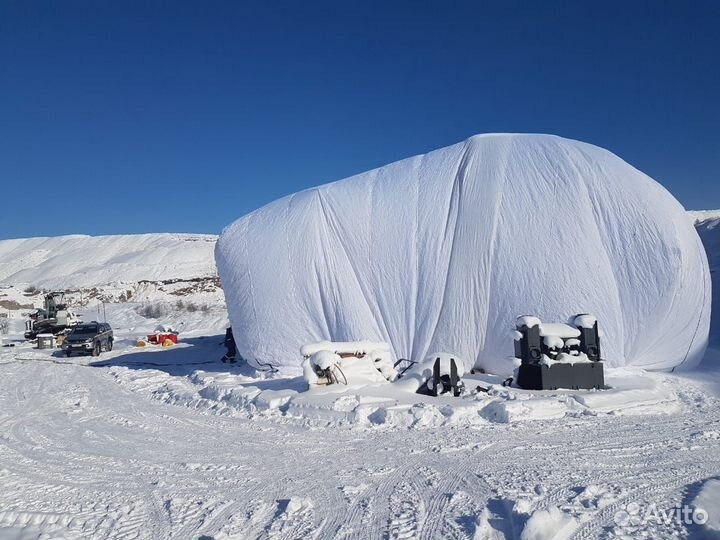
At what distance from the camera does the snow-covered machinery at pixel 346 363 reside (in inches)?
417

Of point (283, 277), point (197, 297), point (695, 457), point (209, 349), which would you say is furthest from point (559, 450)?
point (197, 297)

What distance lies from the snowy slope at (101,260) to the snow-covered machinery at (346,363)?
63.5 meters

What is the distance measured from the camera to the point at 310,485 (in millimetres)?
5703

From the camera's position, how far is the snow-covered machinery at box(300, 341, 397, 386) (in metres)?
10.6

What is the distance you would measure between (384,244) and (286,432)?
774 cm

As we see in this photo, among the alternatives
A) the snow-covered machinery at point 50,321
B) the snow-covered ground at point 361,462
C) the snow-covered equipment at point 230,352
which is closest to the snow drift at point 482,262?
the snow-covered ground at point 361,462

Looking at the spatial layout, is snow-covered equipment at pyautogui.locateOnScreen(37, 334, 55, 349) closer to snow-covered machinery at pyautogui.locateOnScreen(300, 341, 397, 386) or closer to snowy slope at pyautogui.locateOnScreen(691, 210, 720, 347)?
snow-covered machinery at pyautogui.locateOnScreen(300, 341, 397, 386)

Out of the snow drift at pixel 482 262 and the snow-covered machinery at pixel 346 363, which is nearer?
the snow-covered machinery at pixel 346 363

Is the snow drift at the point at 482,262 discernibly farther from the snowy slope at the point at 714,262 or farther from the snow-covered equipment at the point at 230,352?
the snowy slope at the point at 714,262

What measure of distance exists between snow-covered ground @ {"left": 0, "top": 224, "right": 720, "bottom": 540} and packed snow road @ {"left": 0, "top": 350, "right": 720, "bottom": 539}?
0.02m

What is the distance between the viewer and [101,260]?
99812 mm

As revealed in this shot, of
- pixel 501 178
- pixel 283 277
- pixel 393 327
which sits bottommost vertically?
pixel 393 327

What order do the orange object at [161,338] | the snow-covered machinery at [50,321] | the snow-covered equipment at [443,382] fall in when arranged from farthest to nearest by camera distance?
the snow-covered machinery at [50,321], the orange object at [161,338], the snow-covered equipment at [443,382]

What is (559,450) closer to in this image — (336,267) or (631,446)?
(631,446)
